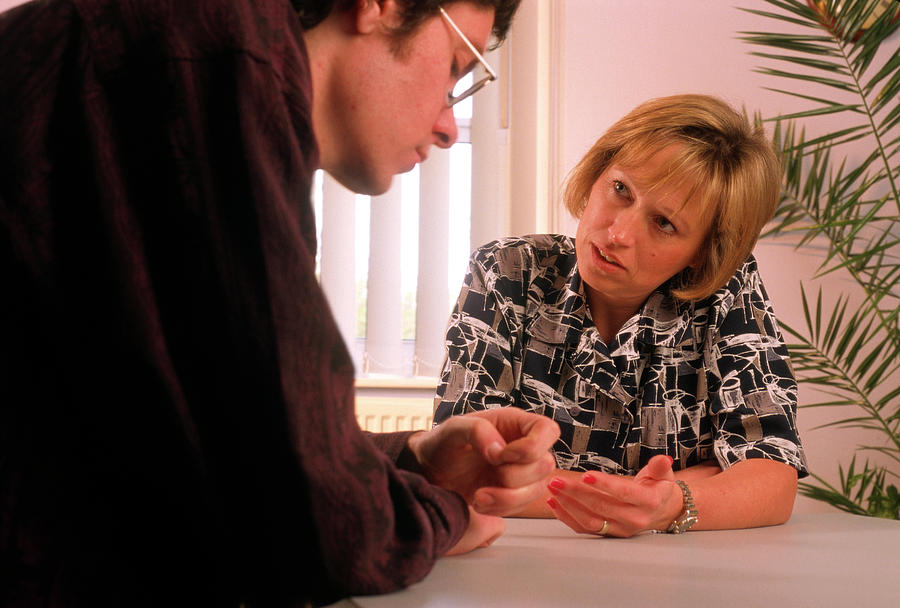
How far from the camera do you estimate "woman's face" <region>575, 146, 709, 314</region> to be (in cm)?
171

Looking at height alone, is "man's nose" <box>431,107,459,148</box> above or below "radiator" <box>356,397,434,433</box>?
above

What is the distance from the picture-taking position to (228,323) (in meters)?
0.67

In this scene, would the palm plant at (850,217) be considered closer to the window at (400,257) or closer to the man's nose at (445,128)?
the window at (400,257)

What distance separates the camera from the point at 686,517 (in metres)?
1.32

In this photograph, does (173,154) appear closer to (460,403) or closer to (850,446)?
(460,403)

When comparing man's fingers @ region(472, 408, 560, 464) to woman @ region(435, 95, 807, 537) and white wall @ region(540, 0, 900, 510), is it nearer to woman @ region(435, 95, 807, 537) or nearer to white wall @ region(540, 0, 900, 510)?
woman @ region(435, 95, 807, 537)

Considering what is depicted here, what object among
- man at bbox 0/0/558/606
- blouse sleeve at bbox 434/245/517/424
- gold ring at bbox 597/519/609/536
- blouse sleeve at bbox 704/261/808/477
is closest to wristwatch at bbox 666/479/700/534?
gold ring at bbox 597/519/609/536

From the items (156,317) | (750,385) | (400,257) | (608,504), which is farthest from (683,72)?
(156,317)

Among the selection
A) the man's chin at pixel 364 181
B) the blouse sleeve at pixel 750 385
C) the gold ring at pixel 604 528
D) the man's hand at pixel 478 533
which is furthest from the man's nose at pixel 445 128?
the blouse sleeve at pixel 750 385

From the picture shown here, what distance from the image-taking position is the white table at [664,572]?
2.77 feet

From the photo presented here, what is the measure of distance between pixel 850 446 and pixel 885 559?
2085 millimetres

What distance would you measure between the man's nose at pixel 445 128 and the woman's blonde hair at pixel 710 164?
2.47 ft

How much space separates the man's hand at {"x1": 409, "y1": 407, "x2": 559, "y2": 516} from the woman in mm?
470

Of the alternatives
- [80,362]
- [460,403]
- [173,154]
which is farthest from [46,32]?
[460,403]
